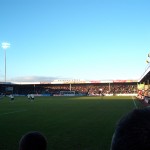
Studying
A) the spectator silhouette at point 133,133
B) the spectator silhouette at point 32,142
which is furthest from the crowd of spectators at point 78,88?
the spectator silhouette at point 133,133

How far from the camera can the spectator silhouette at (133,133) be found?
5.98 feet

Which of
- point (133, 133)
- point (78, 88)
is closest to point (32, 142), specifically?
point (133, 133)

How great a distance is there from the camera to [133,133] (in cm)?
185

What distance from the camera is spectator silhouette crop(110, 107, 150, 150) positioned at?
71.8 inches

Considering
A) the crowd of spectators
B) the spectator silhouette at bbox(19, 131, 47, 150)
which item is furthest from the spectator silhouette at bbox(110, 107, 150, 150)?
the crowd of spectators

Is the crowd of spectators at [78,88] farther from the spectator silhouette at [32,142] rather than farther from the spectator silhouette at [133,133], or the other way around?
the spectator silhouette at [133,133]

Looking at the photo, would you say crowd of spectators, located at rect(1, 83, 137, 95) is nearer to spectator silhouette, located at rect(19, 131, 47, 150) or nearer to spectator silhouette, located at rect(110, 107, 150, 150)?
spectator silhouette, located at rect(19, 131, 47, 150)

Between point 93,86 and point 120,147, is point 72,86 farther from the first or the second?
point 120,147

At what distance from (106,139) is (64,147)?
237 centimetres

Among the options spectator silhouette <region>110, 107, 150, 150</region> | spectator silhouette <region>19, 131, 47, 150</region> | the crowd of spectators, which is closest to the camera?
spectator silhouette <region>110, 107, 150, 150</region>

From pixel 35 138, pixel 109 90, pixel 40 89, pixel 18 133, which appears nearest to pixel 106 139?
pixel 18 133

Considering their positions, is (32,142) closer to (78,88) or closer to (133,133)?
(133,133)

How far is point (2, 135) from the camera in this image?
1527 centimetres

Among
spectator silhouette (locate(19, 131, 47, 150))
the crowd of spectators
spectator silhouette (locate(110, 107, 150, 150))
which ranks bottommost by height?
spectator silhouette (locate(19, 131, 47, 150))
